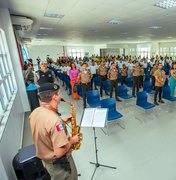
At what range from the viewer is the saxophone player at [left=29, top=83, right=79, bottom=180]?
1.34 metres

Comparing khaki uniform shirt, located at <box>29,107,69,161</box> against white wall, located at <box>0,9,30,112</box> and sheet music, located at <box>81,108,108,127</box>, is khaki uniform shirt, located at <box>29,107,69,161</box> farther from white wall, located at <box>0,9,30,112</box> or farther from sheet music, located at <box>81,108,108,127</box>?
white wall, located at <box>0,9,30,112</box>

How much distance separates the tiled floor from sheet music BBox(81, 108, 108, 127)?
0.96 m

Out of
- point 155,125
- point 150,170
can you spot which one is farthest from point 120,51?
point 150,170

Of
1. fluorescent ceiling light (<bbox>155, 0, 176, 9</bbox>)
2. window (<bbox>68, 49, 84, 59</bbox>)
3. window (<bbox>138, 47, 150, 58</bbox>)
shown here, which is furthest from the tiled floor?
window (<bbox>138, 47, 150, 58</bbox>)

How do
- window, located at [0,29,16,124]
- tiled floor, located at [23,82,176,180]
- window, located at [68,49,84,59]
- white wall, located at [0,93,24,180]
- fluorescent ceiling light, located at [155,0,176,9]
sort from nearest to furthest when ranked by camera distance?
white wall, located at [0,93,24,180] < tiled floor, located at [23,82,176,180] < window, located at [0,29,16,124] < fluorescent ceiling light, located at [155,0,176,9] < window, located at [68,49,84,59]

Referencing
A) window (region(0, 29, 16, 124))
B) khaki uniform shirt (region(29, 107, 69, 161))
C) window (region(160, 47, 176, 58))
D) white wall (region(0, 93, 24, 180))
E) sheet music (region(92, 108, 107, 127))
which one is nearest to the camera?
khaki uniform shirt (region(29, 107, 69, 161))

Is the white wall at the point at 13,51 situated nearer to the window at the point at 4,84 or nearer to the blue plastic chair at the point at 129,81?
the window at the point at 4,84

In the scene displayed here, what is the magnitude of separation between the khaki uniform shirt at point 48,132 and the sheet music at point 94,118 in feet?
3.07

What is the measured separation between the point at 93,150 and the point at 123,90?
2.85 meters

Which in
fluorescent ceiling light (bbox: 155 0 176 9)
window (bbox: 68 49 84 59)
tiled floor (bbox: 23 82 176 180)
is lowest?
tiled floor (bbox: 23 82 176 180)

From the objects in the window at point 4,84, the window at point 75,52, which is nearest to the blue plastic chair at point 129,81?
the window at point 4,84

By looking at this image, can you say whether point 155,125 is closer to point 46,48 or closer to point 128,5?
point 128,5

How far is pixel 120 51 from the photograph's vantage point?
24.0m

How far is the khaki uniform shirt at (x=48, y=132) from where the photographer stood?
1.33 meters
